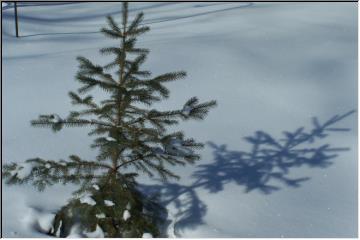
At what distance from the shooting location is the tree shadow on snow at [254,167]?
679cm

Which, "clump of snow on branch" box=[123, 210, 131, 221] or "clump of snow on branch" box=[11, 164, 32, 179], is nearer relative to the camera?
"clump of snow on branch" box=[11, 164, 32, 179]

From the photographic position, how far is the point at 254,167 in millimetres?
7926

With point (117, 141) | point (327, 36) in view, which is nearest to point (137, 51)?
point (117, 141)

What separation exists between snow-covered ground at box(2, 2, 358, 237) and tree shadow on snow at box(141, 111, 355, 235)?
3 centimetres

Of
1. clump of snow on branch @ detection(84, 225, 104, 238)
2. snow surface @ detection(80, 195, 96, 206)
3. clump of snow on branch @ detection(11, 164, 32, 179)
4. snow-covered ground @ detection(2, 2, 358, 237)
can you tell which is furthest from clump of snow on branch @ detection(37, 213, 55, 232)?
clump of snow on branch @ detection(11, 164, 32, 179)

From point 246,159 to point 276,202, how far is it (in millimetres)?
1205

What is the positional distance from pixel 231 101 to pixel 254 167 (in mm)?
2579

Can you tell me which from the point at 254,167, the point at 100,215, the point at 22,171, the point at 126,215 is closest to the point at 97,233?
the point at 100,215

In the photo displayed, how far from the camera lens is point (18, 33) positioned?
15047 millimetres

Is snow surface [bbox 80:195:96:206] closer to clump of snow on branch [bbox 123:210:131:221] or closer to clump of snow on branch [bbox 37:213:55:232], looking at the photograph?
clump of snow on branch [bbox 123:210:131:221]

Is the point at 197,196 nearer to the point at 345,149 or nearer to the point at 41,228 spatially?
the point at 41,228

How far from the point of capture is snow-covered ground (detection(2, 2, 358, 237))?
6664 millimetres

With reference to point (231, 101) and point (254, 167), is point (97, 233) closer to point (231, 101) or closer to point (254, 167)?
point (254, 167)

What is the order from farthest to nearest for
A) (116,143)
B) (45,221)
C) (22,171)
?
(45,221), (22,171), (116,143)
